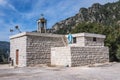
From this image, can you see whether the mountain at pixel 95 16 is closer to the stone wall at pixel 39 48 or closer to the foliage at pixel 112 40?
the foliage at pixel 112 40

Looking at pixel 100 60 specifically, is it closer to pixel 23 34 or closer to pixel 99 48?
pixel 99 48

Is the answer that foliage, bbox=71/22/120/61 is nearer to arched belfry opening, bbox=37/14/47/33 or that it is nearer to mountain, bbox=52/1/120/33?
Result: arched belfry opening, bbox=37/14/47/33

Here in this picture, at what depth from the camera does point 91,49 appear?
2153 centimetres

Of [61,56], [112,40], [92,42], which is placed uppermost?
[112,40]

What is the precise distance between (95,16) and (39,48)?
66.8 m

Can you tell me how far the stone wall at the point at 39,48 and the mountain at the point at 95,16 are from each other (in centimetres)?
5745

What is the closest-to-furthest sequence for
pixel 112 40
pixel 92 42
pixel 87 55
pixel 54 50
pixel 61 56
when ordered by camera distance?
pixel 61 56 → pixel 87 55 → pixel 54 50 → pixel 92 42 → pixel 112 40

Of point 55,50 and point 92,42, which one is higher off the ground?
point 92,42

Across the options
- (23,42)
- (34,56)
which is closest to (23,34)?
(23,42)

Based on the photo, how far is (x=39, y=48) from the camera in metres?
21.6

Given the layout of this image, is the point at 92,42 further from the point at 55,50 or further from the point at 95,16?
the point at 95,16

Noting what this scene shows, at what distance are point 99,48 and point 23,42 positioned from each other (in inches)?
289

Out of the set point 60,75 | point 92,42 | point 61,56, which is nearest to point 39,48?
point 61,56

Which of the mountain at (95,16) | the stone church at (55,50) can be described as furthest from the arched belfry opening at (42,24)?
the mountain at (95,16)
